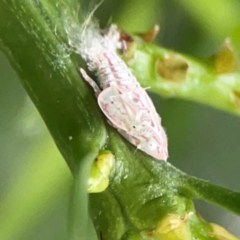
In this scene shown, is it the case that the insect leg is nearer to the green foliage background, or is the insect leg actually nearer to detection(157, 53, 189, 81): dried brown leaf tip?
detection(157, 53, 189, 81): dried brown leaf tip

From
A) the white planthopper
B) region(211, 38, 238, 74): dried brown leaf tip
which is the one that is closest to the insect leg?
the white planthopper

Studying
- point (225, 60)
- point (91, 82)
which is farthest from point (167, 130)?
point (91, 82)

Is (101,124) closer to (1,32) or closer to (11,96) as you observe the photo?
(1,32)

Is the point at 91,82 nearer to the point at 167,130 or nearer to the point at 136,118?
the point at 136,118

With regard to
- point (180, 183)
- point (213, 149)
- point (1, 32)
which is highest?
point (1, 32)

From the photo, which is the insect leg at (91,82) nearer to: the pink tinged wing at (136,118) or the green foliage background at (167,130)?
the pink tinged wing at (136,118)

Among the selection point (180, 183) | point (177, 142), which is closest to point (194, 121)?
point (177, 142)

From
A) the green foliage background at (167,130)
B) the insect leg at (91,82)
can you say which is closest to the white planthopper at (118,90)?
the insect leg at (91,82)
